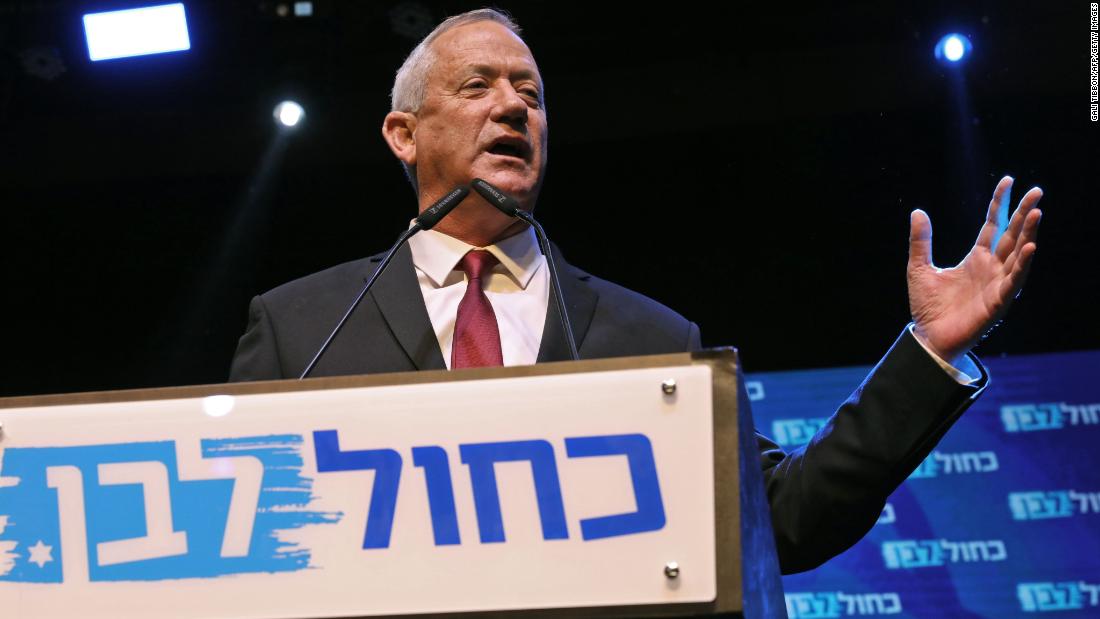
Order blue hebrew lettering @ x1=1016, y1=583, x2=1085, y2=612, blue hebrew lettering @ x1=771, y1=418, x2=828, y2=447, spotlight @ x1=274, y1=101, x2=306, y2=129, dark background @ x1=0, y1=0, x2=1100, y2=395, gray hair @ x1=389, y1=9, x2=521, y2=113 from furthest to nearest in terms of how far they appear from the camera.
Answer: spotlight @ x1=274, y1=101, x2=306, y2=129, dark background @ x1=0, y1=0, x2=1100, y2=395, blue hebrew lettering @ x1=771, y1=418, x2=828, y2=447, blue hebrew lettering @ x1=1016, y1=583, x2=1085, y2=612, gray hair @ x1=389, y1=9, x2=521, y2=113

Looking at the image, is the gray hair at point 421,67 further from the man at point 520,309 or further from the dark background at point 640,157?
the dark background at point 640,157

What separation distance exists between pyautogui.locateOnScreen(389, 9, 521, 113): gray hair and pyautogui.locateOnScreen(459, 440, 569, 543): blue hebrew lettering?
3.39 ft

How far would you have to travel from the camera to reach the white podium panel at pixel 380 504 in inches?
35.9

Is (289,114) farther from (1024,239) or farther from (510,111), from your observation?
(1024,239)

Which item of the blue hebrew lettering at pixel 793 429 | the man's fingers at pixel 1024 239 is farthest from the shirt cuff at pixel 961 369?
the blue hebrew lettering at pixel 793 429

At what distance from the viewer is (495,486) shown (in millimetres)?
939

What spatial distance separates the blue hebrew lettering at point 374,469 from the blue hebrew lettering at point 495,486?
59 millimetres

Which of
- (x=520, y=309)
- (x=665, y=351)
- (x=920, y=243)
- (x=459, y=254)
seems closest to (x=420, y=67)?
(x=459, y=254)

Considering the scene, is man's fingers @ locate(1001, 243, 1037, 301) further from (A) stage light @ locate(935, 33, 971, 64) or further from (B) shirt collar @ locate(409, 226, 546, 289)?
(A) stage light @ locate(935, 33, 971, 64)

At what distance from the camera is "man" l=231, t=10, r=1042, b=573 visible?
121 cm

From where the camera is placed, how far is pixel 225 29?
4148 millimetres

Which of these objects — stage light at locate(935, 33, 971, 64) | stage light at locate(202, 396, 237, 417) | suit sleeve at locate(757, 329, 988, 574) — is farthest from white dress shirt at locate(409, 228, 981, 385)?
stage light at locate(935, 33, 971, 64)

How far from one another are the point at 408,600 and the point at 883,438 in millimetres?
514

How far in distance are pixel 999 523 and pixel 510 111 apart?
8.15 ft
